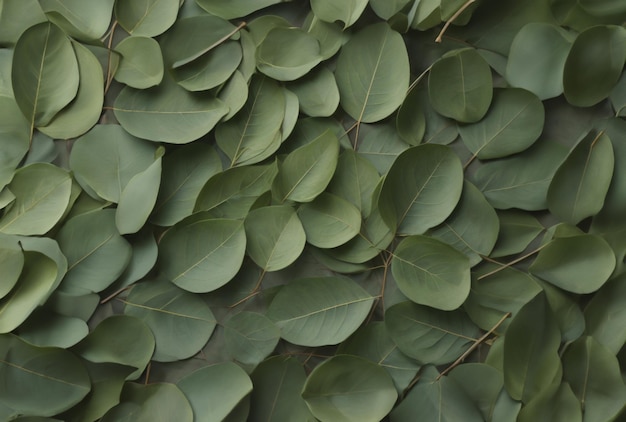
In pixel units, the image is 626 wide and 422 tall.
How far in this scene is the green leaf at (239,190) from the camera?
55 centimetres

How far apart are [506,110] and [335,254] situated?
0.19 m

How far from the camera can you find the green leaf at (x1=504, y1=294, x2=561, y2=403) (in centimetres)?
55

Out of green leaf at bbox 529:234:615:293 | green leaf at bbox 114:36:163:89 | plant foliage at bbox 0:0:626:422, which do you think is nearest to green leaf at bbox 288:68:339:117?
plant foliage at bbox 0:0:626:422

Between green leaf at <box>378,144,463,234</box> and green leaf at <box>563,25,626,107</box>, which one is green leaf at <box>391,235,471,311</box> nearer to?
green leaf at <box>378,144,463,234</box>

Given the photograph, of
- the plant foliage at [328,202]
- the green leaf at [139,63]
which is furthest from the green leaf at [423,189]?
the green leaf at [139,63]

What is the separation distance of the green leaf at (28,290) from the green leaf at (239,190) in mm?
125

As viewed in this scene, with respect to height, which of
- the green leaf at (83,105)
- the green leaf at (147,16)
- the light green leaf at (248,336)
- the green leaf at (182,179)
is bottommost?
the light green leaf at (248,336)

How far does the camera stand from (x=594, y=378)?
1.85 ft

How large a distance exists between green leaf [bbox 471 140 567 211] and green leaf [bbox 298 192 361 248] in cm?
11

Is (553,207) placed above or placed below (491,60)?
below

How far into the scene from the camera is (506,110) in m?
0.57

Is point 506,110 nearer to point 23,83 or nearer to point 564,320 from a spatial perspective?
point 564,320

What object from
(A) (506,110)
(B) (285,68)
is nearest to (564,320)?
(A) (506,110)

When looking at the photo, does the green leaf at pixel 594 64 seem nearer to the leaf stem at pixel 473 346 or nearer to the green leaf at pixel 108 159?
the leaf stem at pixel 473 346
